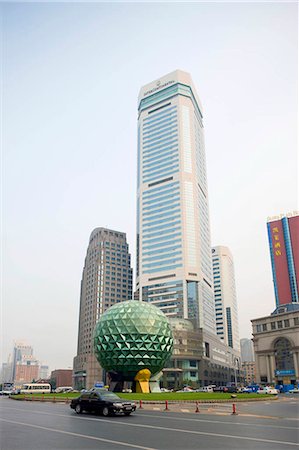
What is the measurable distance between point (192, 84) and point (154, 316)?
167723mm

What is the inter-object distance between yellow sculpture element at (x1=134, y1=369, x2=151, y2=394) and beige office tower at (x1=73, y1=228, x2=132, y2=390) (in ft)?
407

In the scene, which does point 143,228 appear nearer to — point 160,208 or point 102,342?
point 160,208

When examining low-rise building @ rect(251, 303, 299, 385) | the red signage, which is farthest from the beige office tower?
low-rise building @ rect(251, 303, 299, 385)

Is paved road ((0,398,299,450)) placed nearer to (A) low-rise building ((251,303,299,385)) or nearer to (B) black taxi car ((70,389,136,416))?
(B) black taxi car ((70,389,136,416))

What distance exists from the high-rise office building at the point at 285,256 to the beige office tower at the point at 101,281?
6980 cm

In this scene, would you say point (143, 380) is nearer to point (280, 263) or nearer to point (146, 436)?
point (146, 436)

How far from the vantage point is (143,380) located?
50469 mm

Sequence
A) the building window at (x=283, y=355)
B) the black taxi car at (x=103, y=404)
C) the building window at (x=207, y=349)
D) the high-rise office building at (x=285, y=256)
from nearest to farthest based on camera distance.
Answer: the black taxi car at (x=103, y=404) < the building window at (x=283, y=355) < the building window at (x=207, y=349) < the high-rise office building at (x=285, y=256)

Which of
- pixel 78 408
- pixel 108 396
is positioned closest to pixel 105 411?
pixel 108 396

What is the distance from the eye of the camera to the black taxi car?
2267cm

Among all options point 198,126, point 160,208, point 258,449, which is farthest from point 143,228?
point 258,449

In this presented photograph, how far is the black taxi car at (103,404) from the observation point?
2267 cm

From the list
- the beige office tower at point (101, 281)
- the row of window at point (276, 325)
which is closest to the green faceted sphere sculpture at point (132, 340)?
the row of window at point (276, 325)

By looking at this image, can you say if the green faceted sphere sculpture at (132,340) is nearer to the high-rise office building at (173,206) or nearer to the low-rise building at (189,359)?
the low-rise building at (189,359)
